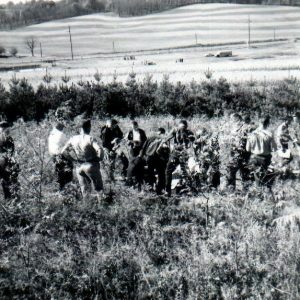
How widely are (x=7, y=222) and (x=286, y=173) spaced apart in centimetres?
596

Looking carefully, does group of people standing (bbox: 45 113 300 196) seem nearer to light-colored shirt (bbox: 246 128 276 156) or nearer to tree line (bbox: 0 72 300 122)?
light-colored shirt (bbox: 246 128 276 156)

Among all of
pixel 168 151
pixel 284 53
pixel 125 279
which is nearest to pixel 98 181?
pixel 168 151

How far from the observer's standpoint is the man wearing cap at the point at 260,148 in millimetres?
8398

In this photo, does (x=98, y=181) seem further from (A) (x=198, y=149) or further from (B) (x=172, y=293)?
(B) (x=172, y=293)

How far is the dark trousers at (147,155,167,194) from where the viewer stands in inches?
331

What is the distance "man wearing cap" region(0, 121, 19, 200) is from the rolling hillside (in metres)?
57.1

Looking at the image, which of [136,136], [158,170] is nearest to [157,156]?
[158,170]

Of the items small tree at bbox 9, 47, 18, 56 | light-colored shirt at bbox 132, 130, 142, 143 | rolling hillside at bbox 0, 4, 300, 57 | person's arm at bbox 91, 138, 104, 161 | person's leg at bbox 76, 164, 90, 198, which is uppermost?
rolling hillside at bbox 0, 4, 300, 57

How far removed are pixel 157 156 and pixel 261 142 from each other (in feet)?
7.06

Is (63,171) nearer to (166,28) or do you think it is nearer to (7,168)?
(7,168)

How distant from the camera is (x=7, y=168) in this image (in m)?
7.08

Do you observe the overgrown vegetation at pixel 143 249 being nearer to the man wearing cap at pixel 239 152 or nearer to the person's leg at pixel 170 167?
the person's leg at pixel 170 167

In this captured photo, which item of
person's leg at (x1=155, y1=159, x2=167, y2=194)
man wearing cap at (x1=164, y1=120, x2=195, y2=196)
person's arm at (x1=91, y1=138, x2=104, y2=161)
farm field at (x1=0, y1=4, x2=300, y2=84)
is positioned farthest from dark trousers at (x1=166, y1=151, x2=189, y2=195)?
farm field at (x1=0, y1=4, x2=300, y2=84)

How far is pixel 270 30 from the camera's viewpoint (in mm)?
80062
